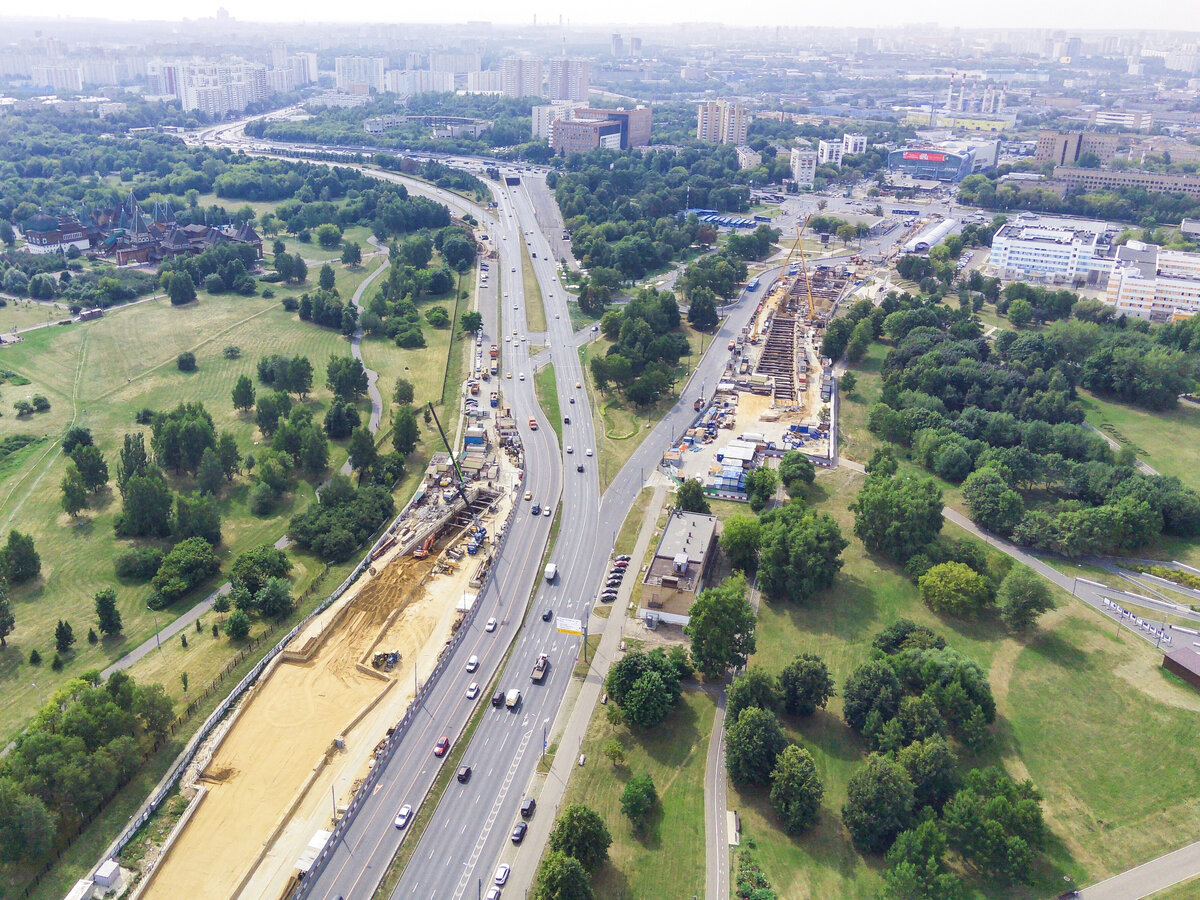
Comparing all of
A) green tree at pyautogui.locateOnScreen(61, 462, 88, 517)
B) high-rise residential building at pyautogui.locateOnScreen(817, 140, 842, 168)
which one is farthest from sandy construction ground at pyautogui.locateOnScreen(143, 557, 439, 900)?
high-rise residential building at pyautogui.locateOnScreen(817, 140, 842, 168)

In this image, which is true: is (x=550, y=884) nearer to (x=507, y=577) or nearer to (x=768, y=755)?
(x=768, y=755)

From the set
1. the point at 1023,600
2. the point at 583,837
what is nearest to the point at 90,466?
the point at 583,837

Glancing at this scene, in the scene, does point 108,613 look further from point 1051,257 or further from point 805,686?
point 1051,257

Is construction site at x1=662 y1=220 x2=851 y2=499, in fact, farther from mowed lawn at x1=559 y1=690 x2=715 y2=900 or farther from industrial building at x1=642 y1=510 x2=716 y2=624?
mowed lawn at x1=559 y1=690 x2=715 y2=900

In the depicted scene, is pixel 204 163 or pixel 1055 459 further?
pixel 204 163

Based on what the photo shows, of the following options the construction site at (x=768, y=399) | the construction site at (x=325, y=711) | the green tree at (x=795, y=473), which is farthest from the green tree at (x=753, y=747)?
the green tree at (x=795, y=473)

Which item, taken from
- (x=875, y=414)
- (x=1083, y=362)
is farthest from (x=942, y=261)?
(x=875, y=414)

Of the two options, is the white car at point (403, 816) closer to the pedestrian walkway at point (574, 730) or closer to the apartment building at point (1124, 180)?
the pedestrian walkway at point (574, 730)
